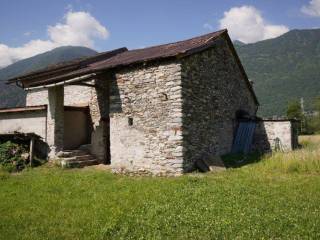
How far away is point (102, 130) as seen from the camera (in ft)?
50.0

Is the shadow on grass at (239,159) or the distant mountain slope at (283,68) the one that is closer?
the shadow on grass at (239,159)

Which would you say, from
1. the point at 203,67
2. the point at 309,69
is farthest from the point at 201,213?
the point at 309,69

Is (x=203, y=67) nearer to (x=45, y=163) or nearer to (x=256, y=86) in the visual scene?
(x=45, y=163)

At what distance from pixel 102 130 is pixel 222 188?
26.2ft

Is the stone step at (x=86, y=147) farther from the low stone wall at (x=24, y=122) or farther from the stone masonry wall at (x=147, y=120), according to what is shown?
the stone masonry wall at (x=147, y=120)

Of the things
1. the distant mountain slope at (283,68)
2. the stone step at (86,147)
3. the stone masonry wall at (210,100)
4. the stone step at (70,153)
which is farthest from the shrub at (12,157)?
the distant mountain slope at (283,68)

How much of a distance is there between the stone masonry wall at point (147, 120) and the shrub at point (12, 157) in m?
4.12

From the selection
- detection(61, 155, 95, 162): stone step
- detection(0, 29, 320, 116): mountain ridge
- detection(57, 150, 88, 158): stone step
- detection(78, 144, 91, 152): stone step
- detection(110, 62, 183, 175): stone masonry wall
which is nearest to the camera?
detection(110, 62, 183, 175): stone masonry wall

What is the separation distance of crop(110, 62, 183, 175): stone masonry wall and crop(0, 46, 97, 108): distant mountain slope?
6258cm

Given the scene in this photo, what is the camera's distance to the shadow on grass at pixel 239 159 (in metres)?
13.3

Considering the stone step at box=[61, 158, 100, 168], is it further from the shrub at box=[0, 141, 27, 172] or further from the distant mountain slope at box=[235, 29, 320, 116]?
the distant mountain slope at box=[235, 29, 320, 116]

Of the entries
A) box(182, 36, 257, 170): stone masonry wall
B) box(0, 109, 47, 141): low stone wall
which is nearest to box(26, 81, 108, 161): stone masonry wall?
box(0, 109, 47, 141): low stone wall

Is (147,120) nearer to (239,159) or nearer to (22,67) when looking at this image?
(239,159)

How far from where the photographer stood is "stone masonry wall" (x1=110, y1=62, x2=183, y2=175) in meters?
11.4
